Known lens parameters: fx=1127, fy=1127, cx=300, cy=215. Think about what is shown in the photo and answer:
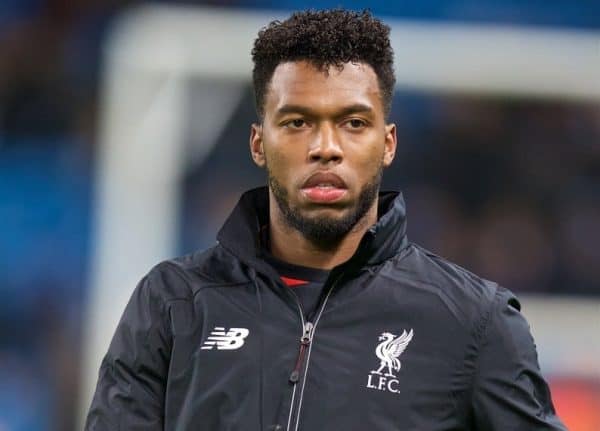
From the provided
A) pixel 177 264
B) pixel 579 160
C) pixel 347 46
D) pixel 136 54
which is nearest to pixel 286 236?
pixel 177 264

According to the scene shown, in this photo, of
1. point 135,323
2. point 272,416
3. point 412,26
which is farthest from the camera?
point 412,26

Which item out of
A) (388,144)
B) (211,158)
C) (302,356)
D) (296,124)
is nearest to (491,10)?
(211,158)

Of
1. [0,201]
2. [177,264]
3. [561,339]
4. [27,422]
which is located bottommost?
[27,422]

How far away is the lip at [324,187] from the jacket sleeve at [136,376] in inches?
11.6

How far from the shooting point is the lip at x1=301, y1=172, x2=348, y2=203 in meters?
1.74

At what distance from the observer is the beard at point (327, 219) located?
178 centimetres

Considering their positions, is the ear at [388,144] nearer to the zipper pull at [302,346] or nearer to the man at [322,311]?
the man at [322,311]

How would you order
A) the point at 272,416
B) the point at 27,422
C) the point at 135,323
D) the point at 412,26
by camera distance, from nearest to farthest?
the point at 272,416 → the point at 135,323 → the point at 27,422 → the point at 412,26

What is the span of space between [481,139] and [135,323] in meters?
2.01

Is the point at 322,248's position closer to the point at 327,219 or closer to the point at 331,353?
the point at 327,219

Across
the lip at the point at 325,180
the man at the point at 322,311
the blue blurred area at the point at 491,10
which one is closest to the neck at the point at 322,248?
the man at the point at 322,311

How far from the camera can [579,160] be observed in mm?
3574

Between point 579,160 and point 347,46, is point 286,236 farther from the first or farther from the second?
point 579,160

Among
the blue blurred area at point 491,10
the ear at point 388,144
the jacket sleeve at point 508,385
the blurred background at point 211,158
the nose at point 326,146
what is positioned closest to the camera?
the jacket sleeve at point 508,385
